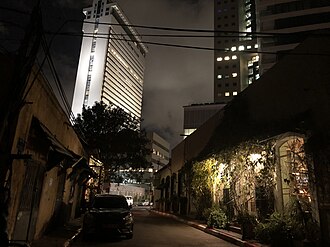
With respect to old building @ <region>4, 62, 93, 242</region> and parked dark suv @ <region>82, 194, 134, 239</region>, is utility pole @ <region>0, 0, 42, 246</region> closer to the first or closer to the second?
old building @ <region>4, 62, 93, 242</region>

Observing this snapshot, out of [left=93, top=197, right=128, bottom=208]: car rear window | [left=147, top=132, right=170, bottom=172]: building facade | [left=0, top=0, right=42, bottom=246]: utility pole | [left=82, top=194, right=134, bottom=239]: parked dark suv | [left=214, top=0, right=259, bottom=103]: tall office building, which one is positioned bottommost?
[left=82, top=194, right=134, bottom=239]: parked dark suv

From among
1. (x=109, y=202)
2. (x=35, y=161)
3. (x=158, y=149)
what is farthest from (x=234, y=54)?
(x=35, y=161)

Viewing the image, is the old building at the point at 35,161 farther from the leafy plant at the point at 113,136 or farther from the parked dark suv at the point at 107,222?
the leafy plant at the point at 113,136

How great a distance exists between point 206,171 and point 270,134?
8.46m

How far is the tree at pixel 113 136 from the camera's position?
1296 inches

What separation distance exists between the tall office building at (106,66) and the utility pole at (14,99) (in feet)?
368

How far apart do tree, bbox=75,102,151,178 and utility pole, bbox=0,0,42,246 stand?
85.5 feet

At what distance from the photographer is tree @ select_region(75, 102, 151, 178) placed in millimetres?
32906

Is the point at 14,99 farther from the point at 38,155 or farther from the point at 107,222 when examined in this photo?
the point at 107,222

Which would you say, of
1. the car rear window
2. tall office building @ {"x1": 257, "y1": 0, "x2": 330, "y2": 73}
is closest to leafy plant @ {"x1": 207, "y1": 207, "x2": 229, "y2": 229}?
the car rear window

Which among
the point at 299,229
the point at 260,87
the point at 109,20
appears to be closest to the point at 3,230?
the point at 299,229

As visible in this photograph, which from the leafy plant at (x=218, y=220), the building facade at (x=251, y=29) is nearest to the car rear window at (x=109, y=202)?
the leafy plant at (x=218, y=220)

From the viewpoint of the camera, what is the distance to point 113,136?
3325cm

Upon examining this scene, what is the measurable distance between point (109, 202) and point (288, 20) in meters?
56.8
